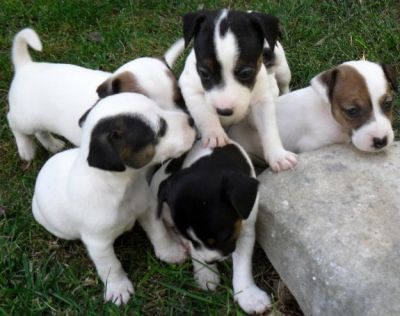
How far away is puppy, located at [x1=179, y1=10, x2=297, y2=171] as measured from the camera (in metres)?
4.43

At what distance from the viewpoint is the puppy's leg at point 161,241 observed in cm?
475

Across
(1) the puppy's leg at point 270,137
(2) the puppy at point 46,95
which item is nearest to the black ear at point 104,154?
(2) the puppy at point 46,95

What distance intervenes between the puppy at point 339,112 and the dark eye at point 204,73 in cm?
108

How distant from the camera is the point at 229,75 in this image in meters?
4.45

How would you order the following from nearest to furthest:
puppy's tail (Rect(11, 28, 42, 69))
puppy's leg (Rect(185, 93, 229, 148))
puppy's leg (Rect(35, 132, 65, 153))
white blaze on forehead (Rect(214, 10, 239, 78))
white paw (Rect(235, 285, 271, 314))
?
white paw (Rect(235, 285, 271, 314)), white blaze on forehead (Rect(214, 10, 239, 78)), puppy's leg (Rect(185, 93, 229, 148)), puppy's tail (Rect(11, 28, 42, 69)), puppy's leg (Rect(35, 132, 65, 153))

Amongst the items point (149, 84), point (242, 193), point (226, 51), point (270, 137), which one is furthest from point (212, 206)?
point (149, 84)

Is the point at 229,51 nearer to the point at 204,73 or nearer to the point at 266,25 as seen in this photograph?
the point at 204,73

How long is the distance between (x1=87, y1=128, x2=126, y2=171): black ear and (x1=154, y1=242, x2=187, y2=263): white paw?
107cm

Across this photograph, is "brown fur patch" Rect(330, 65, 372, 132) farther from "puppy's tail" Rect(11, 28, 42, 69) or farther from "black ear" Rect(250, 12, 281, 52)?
"puppy's tail" Rect(11, 28, 42, 69)

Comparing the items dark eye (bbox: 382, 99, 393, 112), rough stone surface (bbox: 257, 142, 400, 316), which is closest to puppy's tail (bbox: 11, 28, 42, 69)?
rough stone surface (bbox: 257, 142, 400, 316)

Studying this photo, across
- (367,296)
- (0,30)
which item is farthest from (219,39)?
(0,30)

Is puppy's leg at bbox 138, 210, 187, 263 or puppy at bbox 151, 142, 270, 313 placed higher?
puppy at bbox 151, 142, 270, 313

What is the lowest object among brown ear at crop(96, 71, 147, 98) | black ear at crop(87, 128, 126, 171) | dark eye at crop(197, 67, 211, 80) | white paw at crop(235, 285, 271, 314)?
white paw at crop(235, 285, 271, 314)

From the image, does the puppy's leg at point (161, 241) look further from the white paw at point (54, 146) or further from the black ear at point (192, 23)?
the white paw at point (54, 146)
